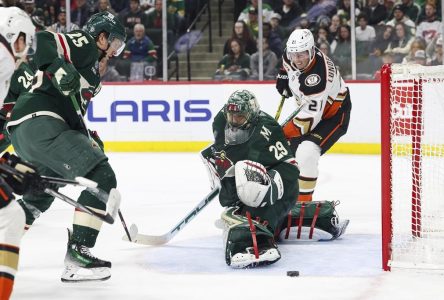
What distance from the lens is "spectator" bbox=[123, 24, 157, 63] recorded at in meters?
8.98

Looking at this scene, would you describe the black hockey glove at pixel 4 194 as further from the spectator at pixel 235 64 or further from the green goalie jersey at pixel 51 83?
the spectator at pixel 235 64

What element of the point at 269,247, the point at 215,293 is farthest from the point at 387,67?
the point at 215,293

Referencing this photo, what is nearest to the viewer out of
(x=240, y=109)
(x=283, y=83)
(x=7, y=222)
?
(x=7, y=222)

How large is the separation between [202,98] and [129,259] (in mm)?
4566

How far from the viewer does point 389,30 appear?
Answer: 8.48 m

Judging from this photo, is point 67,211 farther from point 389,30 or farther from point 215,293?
point 389,30

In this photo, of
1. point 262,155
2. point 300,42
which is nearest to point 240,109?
point 262,155

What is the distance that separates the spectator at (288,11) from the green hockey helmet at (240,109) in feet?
15.9

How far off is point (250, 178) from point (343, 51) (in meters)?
4.80

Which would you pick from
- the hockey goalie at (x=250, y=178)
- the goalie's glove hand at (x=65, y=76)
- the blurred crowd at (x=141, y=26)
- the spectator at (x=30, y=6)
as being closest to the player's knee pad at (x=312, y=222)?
the hockey goalie at (x=250, y=178)

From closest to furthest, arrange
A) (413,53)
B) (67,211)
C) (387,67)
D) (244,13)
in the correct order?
(387,67), (67,211), (413,53), (244,13)

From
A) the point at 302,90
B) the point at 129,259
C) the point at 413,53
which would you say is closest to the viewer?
the point at 129,259

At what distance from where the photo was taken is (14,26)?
9.44ft

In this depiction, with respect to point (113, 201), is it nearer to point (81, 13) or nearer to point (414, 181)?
point (414, 181)
